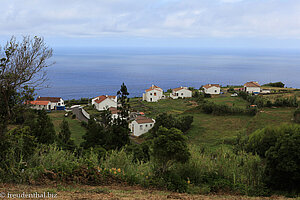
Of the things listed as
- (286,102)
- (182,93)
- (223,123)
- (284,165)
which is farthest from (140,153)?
(182,93)

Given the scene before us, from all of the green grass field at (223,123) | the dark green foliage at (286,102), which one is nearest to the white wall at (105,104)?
the green grass field at (223,123)

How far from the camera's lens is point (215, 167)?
8398 millimetres

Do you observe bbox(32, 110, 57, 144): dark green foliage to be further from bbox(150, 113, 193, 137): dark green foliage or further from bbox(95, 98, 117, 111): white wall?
bbox(95, 98, 117, 111): white wall

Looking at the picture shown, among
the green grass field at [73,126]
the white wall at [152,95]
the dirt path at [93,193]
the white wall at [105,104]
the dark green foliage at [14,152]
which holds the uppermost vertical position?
the white wall at [152,95]

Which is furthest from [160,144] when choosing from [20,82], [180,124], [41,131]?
[180,124]

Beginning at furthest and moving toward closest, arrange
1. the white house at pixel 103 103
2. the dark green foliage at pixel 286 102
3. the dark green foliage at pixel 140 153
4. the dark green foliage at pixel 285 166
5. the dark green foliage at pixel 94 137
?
the white house at pixel 103 103 < the dark green foliage at pixel 286 102 < the dark green foliage at pixel 94 137 < the dark green foliage at pixel 140 153 < the dark green foliage at pixel 285 166

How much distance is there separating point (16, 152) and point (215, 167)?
19.0ft

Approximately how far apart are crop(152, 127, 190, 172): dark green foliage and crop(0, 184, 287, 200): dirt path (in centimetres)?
112

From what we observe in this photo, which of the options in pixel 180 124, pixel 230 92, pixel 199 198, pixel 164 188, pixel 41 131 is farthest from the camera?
pixel 230 92

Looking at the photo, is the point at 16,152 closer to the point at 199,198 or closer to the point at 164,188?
the point at 164,188

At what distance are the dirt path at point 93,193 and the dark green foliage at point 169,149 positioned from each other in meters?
1.12

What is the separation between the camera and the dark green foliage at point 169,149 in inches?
295

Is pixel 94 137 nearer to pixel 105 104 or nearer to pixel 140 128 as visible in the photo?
pixel 140 128

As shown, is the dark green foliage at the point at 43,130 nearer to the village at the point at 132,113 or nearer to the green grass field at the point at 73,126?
the green grass field at the point at 73,126
